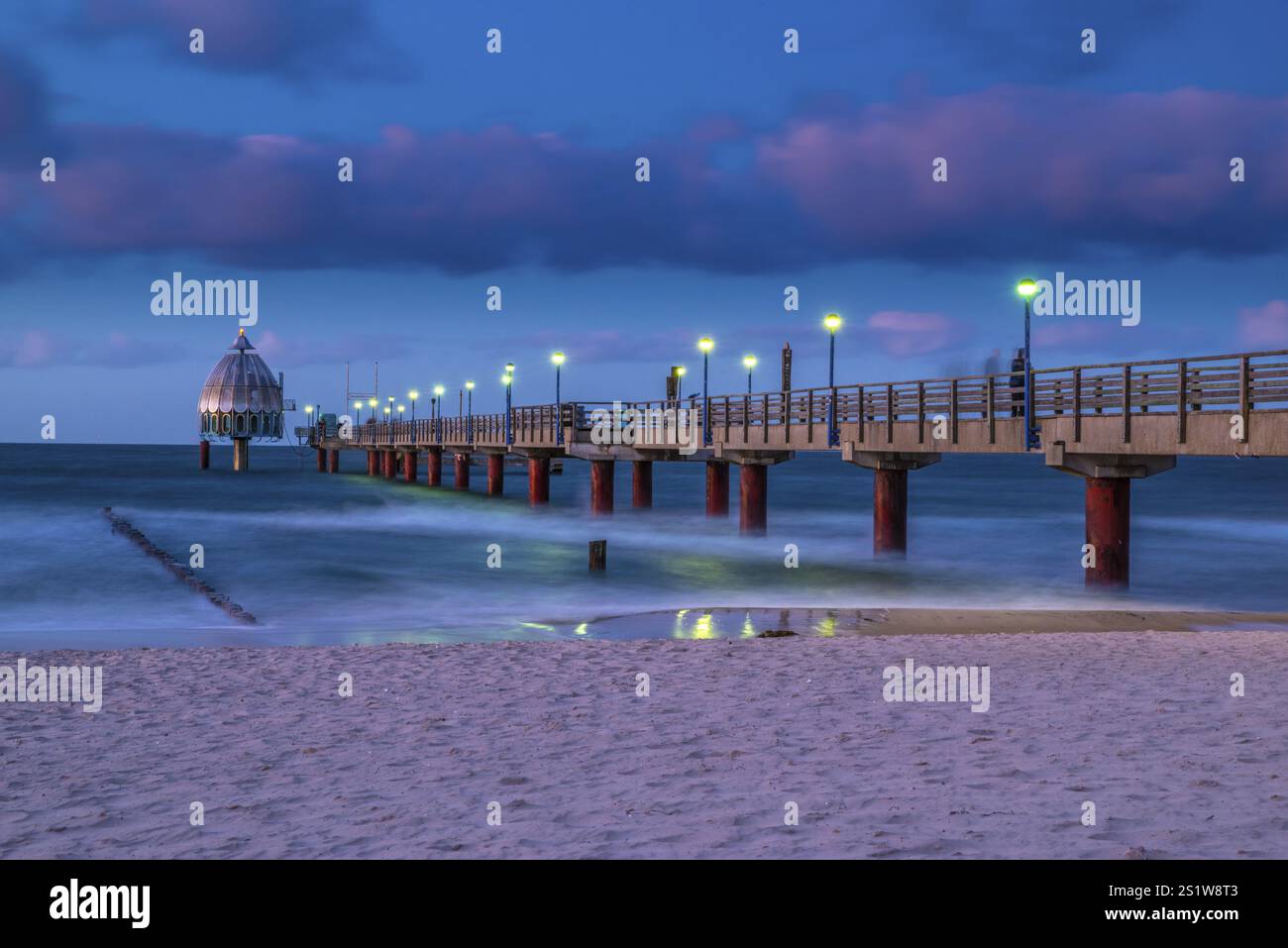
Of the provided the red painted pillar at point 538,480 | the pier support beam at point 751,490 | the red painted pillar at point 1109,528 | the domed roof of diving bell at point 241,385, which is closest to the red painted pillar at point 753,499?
the pier support beam at point 751,490

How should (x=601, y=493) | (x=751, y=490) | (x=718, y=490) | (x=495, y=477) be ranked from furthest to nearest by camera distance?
(x=495, y=477)
(x=601, y=493)
(x=718, y=490)
(x=751, y=490)

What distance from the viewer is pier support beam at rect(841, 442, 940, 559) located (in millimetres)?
32562

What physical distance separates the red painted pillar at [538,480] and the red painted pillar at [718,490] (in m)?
16.3

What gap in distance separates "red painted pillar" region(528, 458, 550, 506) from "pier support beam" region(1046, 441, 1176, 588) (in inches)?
1611

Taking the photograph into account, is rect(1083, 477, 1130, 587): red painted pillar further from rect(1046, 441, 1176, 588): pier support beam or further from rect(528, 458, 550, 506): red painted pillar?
rect(528, 458, 550, 506): red painted pillar

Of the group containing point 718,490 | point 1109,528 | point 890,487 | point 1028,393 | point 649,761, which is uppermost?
point 1028,393

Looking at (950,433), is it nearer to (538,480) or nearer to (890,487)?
(890,487)

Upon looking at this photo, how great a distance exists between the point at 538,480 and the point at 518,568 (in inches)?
1254

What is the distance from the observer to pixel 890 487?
33312mm

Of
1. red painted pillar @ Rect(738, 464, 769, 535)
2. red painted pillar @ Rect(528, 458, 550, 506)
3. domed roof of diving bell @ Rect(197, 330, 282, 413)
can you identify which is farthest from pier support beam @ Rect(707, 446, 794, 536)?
domed roof of diving bell @ Rect(197, 330, 282, 413)

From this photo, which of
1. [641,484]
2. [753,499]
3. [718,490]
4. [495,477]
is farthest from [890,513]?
[495,477]
